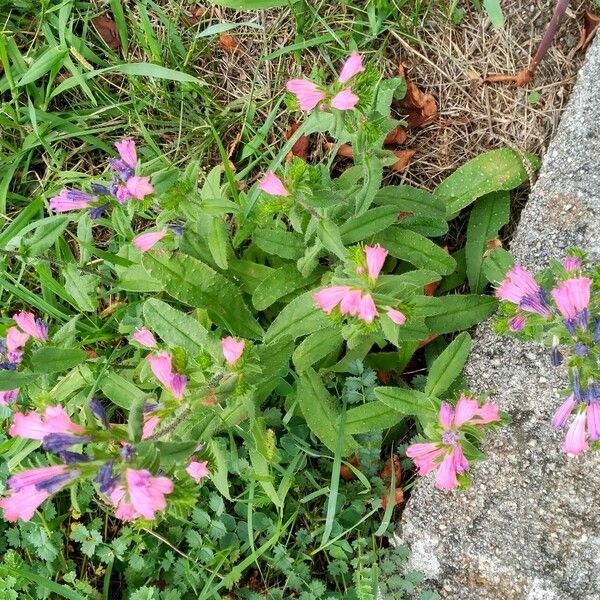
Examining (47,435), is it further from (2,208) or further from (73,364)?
(2,208)

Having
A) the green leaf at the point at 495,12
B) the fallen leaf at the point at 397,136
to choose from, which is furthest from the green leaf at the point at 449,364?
the green leaf at the point at 495,12

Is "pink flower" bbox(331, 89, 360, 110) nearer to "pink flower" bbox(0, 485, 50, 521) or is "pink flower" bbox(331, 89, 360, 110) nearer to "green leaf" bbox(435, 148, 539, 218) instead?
"green leaf" bbox(435, 148, 539, 218)

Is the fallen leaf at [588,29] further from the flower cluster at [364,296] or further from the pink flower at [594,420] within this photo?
the pink flower at [594,420]

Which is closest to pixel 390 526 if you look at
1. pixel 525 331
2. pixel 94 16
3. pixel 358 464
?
pixel 358 464

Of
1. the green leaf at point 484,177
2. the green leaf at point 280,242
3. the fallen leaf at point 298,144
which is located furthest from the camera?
the fallen leaf at point 298,144

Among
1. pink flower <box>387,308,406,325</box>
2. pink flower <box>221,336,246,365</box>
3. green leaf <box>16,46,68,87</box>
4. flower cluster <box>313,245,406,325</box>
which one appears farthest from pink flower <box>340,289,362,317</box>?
green leaf <box>16,46,68,87</box>

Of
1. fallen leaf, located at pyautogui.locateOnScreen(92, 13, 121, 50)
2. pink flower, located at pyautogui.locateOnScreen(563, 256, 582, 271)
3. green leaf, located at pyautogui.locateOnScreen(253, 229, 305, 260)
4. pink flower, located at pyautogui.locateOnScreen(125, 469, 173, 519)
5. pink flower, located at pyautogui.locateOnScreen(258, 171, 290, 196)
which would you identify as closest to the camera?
pink flower, located at pyautogui.locateOnScreen(125, 469, 173, 519)
